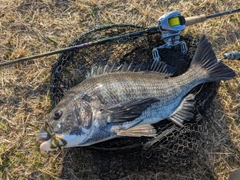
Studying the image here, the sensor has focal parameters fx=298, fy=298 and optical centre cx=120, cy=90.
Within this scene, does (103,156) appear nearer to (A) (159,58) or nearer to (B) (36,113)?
(B) (36,113)

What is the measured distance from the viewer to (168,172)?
3594mm

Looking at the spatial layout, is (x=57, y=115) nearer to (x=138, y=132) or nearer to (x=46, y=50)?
(x=138, y=132)

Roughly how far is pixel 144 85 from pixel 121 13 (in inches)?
52.4

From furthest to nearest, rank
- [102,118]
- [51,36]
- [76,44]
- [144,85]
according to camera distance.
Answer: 1. [51,36]
2. [76,44]
3. [144,85]
4. [102,118]

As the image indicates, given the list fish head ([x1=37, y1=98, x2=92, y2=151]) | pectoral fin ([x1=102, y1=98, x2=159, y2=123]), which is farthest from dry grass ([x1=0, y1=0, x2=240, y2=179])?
pectoral fin ([x1=102, y1=98, x2=159, y2=123])

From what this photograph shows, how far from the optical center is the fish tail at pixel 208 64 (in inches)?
137

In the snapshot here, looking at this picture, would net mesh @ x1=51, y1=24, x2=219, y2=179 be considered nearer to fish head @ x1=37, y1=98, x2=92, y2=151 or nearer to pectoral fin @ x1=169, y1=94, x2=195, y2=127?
pectoral fin @ x1=169, y1=94, x2=195, y2=127

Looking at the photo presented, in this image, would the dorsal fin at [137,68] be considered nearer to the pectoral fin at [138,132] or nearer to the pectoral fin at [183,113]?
the pectoral fin at [183,113]

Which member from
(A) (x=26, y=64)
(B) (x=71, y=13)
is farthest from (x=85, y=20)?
(A) (x=26, y=64)

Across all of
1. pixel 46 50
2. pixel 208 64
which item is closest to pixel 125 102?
pixel 208 64

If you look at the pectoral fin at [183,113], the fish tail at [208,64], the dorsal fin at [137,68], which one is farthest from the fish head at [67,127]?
the fish tail at [208,64]

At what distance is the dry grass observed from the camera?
354 centimetres

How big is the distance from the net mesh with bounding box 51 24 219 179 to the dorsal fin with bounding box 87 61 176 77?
0.22 meters

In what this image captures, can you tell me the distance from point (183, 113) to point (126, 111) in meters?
0.74
